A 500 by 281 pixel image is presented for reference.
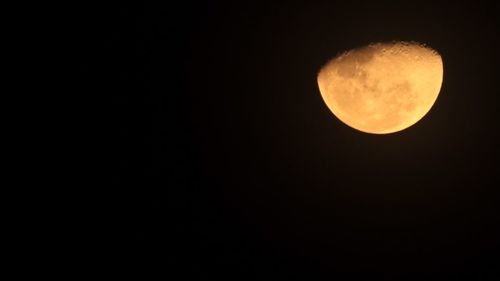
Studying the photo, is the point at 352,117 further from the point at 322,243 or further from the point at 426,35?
the point at 322,243

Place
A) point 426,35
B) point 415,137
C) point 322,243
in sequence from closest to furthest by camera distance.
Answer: point 426,35, point 415,137, point 322,243

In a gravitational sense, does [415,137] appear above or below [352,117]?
above

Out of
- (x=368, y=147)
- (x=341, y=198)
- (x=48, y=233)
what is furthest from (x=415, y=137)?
(x=48, y=233)

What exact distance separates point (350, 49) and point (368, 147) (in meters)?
1.65

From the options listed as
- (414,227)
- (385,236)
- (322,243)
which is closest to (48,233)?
(322,243)

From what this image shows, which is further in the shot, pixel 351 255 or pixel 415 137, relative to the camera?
pixel 351 255

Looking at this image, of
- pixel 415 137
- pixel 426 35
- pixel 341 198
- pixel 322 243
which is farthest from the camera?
pixel 322 243

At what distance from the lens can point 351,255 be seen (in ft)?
18.0

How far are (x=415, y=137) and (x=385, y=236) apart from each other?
165cm

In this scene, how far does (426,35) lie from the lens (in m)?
3.19

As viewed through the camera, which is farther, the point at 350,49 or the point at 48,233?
the point at 48,233

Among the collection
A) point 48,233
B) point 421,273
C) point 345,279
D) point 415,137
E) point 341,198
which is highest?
point 415,137

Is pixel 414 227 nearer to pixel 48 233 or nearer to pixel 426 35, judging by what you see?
pixel 426 35

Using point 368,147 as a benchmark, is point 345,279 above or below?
below
